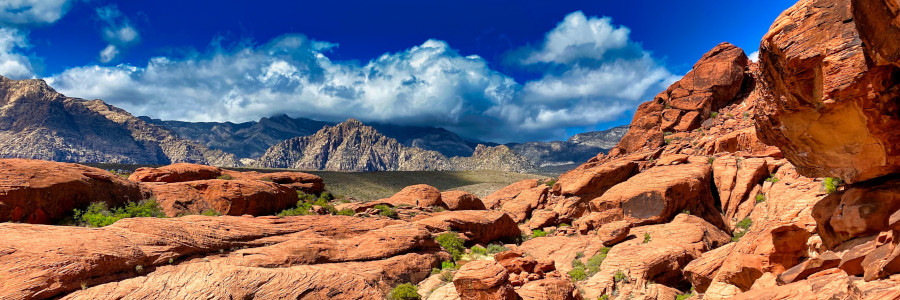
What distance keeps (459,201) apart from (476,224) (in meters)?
12.0

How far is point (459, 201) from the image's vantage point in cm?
4234

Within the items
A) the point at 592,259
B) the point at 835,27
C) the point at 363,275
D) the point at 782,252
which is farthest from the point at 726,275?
the point at 363,275

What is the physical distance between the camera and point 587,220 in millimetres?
32312

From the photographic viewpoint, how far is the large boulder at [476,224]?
28.8 meters

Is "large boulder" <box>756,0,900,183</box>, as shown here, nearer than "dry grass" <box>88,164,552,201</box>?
Yes

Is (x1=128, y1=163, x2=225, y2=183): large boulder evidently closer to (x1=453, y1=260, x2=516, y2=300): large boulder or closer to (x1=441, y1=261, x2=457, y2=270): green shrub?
(x1=441, y1=261, x2=457, y2=270): green shrub

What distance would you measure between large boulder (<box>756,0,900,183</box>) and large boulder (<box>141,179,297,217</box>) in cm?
2759

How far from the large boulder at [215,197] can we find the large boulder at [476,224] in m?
10.9

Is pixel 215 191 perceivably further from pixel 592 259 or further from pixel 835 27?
pixel 835 27

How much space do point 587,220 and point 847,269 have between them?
23600 mm

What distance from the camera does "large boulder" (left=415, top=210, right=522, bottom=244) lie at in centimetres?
2883

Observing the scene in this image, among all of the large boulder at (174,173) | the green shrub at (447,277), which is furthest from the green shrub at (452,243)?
the large boulder at (174,173)

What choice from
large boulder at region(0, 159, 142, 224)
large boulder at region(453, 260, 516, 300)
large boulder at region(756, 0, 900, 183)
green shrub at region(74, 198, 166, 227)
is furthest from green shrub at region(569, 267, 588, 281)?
large boulder at region(0, 159, 142, 224)

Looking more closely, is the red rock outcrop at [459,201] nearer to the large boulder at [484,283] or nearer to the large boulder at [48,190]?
the large boulder at [484,283]
